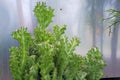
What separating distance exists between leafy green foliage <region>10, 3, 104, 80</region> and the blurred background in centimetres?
53

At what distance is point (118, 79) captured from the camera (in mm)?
2334

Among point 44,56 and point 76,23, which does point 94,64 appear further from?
point 76,23

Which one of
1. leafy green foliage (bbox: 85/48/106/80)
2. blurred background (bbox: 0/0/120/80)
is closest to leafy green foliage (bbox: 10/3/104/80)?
leafy green foliage (bbox: 85/48/106/80)

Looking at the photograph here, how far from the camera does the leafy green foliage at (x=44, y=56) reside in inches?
53.5

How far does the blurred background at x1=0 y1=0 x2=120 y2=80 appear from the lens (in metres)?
1.93

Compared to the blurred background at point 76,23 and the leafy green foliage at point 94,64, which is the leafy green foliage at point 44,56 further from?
the blurred background at point 76,23

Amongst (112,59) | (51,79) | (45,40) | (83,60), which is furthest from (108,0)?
(51,79)

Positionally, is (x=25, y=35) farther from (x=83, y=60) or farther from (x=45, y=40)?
(x=83, y=60)

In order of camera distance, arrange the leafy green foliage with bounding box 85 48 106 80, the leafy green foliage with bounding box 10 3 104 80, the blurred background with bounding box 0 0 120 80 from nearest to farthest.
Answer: the leafy green foliage with bounding box 10 3 104 80, the leafy green foliage with bounding box 85 48 106 80, the blurred background with bounding box 0 0 120 80

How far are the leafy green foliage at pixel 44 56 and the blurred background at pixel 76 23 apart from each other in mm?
526

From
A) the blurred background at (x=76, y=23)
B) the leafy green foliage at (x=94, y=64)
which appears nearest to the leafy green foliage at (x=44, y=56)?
the leafy green foliage at (x=94, y=64)

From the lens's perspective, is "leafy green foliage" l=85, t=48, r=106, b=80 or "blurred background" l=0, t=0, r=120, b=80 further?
"blurred background" l=0, t=0, r=120, b=80

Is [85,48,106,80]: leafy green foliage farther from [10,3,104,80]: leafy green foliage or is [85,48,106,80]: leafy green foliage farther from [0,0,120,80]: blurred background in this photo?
[0,0,120,80]: blurred background

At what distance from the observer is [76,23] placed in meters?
2.07
